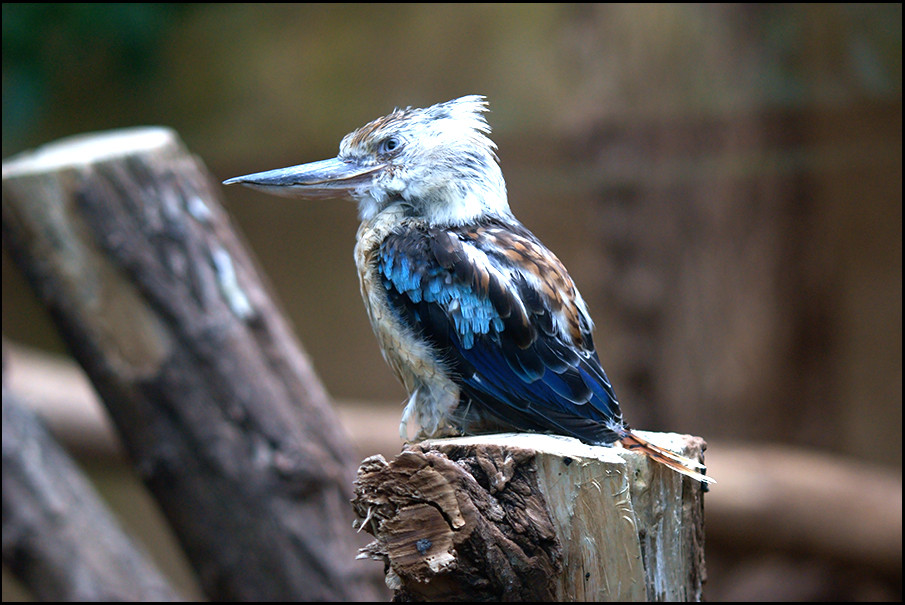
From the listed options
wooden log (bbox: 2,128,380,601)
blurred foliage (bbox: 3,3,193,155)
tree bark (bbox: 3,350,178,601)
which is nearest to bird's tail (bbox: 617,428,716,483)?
wooden log (bbox: 2,128,380,601)

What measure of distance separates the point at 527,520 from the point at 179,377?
1.66 metres

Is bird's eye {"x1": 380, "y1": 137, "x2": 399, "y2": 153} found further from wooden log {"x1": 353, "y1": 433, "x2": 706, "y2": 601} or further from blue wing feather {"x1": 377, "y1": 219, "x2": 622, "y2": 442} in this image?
wooden log {"x1": 353, "y1": 433, "x2": 706, "y2": 601}

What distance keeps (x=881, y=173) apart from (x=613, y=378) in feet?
6.31

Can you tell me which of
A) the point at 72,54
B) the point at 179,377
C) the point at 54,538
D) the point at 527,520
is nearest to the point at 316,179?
the point at 527,520

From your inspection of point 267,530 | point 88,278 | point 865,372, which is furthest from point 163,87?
point 865,372

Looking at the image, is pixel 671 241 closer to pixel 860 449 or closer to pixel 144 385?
pixel 860 449

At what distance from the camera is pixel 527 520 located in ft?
5.16

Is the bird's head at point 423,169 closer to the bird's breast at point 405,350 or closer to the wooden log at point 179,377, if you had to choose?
the bird's breast at point 405,350

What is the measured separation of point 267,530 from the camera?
109 inches

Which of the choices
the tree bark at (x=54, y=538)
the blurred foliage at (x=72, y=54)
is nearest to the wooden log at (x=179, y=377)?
the tree bark at (x=54, y=538)

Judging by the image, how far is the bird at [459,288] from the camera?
1.79m

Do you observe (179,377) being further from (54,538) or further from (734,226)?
(734,226)

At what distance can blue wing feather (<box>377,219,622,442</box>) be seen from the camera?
5.80 ft

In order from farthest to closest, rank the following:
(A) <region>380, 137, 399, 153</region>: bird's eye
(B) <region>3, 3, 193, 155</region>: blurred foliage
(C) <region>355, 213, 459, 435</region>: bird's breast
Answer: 1. (B) <region>3, 3, 193, 155</region>: blurred foliage
2. (A) <region>380, 137, 399, 153</region>: bird's eye
3. (C) <region>355, 213, 459, 435</region>: bird's breast
